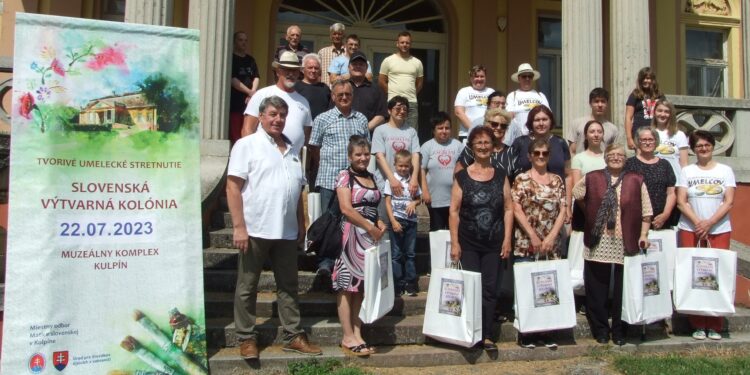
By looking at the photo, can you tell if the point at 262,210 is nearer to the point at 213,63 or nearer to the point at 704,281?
the point at 213,63

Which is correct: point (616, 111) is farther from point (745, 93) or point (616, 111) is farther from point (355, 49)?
point (745, 93)

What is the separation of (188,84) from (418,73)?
11.5ft

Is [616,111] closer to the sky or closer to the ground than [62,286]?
closer to the sky

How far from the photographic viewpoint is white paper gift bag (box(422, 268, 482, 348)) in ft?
14.2

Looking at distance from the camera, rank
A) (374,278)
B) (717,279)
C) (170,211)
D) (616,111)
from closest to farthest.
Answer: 1. (170,211)
2. (374,278)
3. (717,279)
4. (616,111)

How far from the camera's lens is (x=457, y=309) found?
438cm

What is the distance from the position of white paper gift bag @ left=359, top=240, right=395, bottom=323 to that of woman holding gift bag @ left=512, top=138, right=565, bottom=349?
1.12 meters

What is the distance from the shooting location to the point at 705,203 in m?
5.28

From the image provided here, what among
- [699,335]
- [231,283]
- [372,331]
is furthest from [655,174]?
[231,283]

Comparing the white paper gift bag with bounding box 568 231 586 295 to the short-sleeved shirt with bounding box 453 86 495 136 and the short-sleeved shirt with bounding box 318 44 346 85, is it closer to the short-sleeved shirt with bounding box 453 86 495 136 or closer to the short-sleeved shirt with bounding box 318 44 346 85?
the short-sleeved shirt with bounding box 453 86 495 136

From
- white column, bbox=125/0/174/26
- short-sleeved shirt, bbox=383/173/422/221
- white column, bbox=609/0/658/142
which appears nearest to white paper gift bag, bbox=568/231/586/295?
short-sleeved shirt, bbox=383/173/422/221

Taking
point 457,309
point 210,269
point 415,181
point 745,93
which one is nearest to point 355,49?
point 415,181

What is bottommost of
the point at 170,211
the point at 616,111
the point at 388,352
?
the point at 388,352

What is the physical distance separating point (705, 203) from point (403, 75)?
3.36 meters
